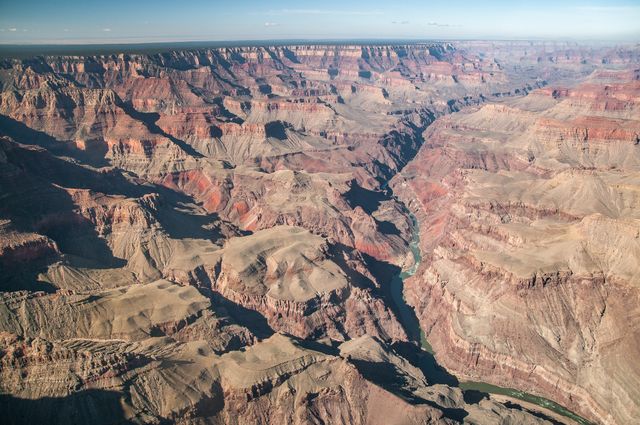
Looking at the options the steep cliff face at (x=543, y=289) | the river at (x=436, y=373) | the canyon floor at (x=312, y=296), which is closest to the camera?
the canyon floor at (x=312, y=296)

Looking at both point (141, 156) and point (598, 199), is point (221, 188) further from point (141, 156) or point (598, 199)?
point (598, 199)

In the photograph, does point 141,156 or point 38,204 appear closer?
point 38,204

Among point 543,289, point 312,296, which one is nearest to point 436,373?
point 543,289

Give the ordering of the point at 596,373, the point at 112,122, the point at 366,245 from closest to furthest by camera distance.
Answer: the point at 596,373, the point at 366,245, the point at 112,122

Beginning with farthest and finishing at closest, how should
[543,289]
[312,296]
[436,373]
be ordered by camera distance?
[312,296] < [543,289] < [436,373]

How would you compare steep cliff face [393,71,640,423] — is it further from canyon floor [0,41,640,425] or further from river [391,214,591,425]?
river [391,214,591,425]

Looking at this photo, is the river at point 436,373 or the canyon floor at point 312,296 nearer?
the canyon floor at point 312,296

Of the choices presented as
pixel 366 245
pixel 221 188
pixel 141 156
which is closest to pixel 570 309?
pixel 366 245

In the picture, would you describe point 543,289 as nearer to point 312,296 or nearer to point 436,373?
point 436,373

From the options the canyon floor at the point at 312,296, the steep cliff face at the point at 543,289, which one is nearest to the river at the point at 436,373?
the canyon floor at the point at 312,296

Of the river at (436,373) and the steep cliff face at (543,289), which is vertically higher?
the steep cliff face at (543,289)

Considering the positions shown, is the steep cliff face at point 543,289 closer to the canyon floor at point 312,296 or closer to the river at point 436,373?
the canyon floor at point 312,296
